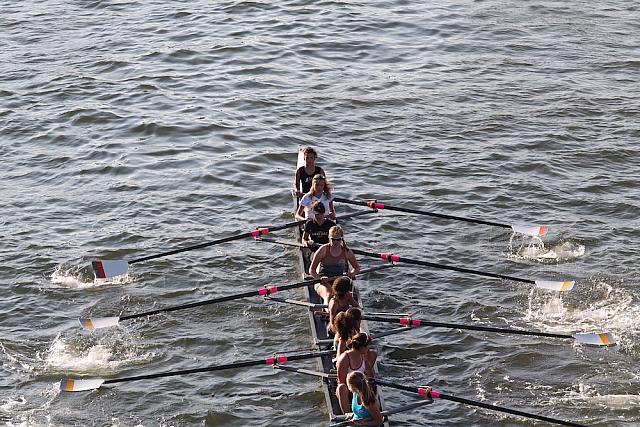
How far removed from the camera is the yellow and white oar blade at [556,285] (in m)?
19.2

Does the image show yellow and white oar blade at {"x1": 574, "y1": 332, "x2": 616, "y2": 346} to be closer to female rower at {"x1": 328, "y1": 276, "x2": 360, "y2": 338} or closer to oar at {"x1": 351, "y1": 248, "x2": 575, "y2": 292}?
oar at {"x1": 351, "y1": 248, "x2": 575, "y2": 292}

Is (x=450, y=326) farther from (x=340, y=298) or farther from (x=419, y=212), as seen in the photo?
(x=419, y=212)

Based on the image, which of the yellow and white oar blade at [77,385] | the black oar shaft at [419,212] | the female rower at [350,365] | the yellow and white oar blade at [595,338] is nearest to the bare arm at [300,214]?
the black oar shaft at [419,212]

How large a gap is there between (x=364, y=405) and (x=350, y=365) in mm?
1026

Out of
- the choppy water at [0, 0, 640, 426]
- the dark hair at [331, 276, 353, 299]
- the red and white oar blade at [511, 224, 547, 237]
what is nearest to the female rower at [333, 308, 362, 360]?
the dark hair at [331, 276, 353, 299]

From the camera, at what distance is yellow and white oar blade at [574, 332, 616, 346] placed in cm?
1720

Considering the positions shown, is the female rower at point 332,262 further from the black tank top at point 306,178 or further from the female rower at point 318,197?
the black tank top at point 306,178

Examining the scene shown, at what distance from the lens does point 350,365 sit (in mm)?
15711

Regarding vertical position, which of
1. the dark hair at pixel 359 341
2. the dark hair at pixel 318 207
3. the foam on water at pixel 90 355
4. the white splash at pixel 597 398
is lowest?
the white splash at pixel 597 398

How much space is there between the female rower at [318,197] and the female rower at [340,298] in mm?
3463

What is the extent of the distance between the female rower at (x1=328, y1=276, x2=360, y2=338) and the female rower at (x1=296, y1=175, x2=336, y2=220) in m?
3.46

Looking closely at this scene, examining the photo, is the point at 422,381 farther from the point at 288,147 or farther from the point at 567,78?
the point at 567,78

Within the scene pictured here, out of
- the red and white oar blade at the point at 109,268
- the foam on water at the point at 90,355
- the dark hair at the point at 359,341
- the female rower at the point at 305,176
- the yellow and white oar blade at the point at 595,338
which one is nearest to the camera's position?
the dark hair at the point at 359,341

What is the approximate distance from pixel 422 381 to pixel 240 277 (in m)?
5.05
